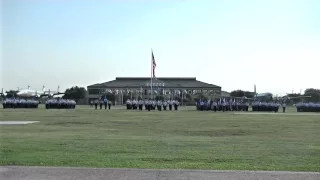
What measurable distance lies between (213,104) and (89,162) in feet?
157

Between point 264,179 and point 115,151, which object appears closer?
point 264,179

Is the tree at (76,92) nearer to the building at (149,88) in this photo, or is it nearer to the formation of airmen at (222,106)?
the building at (149,88)

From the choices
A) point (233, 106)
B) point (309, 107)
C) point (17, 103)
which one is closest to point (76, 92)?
point (17, 103)

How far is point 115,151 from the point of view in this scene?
12.2 m

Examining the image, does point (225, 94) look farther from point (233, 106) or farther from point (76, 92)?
point (233, 106)

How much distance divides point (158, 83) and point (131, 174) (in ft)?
528

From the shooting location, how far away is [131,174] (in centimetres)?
848

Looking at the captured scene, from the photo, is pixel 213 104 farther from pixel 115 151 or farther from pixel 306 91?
pixel 306 91

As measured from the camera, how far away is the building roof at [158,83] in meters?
173

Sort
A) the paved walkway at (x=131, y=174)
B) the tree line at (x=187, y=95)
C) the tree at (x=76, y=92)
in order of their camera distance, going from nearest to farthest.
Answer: the paved walkway at (x=131, y=174)
the tree line at (x=187, y=95)
the tree at (x=76, y=92)

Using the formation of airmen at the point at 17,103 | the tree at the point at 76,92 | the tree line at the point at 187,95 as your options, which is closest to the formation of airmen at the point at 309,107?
the formation of airmen at the point at 17,103

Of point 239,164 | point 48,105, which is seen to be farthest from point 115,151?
point 48,105

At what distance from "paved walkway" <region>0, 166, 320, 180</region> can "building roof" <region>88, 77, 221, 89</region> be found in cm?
15783

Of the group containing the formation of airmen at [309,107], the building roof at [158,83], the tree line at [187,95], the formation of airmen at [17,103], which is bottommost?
the formation of airmen at [309,107]
